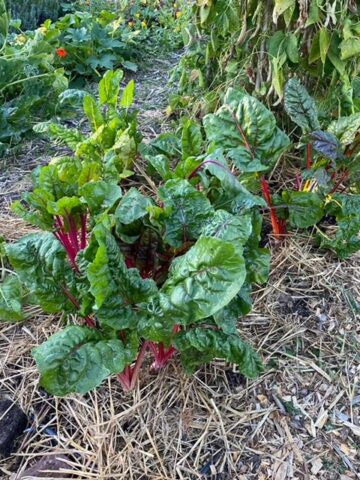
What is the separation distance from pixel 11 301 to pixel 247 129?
907 mm

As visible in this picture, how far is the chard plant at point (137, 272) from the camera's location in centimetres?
108

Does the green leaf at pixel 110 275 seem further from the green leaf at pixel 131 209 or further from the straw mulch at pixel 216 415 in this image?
the straw mulch at pixel 216 415

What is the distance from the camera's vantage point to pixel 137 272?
1205mm

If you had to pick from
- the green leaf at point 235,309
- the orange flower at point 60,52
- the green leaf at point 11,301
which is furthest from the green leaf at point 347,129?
the orange flower at point 60,52

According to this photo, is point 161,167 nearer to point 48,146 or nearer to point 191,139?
point 191,139

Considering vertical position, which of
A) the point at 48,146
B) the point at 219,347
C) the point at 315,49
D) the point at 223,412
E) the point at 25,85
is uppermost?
the point at 315,49

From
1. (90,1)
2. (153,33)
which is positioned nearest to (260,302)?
(153,33)

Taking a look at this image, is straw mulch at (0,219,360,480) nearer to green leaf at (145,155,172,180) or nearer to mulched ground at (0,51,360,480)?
mulched ground at (0,51,360,480)

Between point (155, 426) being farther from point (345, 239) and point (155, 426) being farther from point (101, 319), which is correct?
point (345, 239)

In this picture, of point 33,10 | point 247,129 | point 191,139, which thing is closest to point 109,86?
point 191,139

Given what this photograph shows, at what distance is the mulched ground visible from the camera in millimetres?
1255

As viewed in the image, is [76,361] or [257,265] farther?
[257,265]

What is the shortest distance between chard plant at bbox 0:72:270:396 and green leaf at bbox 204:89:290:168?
0.38 ft

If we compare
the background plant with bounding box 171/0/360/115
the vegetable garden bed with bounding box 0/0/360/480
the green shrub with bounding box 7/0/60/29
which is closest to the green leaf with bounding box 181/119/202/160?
the vegetable garden bed with bounding box 0/0/360/480
